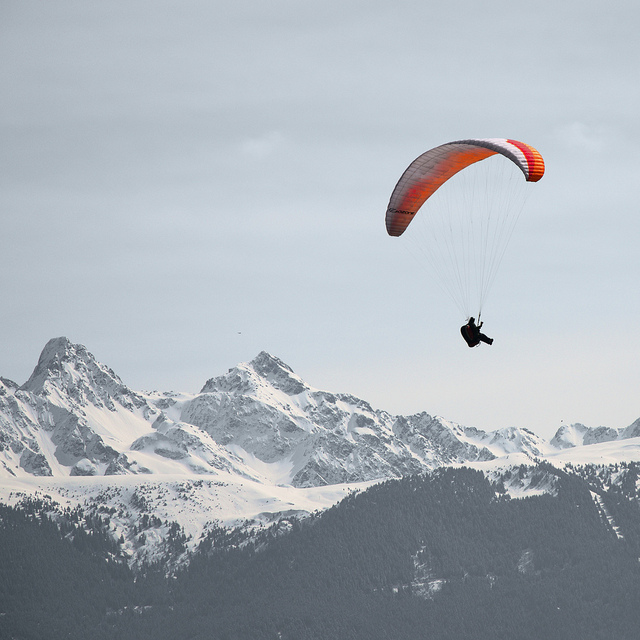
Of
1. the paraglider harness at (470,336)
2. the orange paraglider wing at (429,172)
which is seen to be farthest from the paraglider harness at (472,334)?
the orange paraglider wing at (429,172)

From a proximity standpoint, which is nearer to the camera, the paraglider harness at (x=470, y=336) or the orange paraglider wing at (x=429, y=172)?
the paraglider harness at (x=470, y=336)

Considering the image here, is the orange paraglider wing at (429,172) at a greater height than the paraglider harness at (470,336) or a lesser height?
greater

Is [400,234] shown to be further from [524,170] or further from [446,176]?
[524,170]

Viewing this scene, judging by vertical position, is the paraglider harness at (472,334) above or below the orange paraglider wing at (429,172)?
below

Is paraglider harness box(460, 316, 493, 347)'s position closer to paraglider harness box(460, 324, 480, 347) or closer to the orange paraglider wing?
paraglider harness box(460, 324, 480, 347)

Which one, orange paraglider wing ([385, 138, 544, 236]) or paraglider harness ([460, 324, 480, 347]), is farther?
orange paraglider wing ([385, 138, 544, 236])

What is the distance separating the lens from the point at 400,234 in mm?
60438

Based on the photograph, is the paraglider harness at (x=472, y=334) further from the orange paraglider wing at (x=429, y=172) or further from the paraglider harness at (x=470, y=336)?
the orange paraglider wing at (x=429, y=172)

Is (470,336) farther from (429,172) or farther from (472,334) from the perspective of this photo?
(429,172)

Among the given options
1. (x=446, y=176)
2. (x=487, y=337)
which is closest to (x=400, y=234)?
(x=446, y=176)

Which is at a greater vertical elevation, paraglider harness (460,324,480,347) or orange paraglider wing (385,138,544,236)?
orange paraglider wing (385,138,544,236)

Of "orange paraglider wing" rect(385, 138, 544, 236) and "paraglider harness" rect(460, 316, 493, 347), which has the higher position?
"orange paraglider wing" rect(385, 138, 544, 236)

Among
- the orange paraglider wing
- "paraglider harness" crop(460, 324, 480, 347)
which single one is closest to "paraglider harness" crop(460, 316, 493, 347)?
"paraglider harness" crop(460, 324, 480, 347)

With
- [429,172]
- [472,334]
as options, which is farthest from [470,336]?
[429,172]
